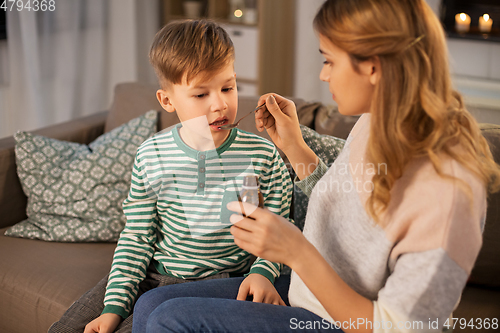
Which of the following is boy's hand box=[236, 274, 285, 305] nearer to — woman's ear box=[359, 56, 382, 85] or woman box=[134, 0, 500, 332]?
woman box=[134, 0, 500, 332]

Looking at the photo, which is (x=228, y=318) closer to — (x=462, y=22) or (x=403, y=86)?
(x=403, y=86)

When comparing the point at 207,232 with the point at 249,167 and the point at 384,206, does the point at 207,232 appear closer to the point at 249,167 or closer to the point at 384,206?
the point at 249,167

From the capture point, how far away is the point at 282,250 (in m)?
0.85

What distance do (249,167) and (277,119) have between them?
0.54 feet

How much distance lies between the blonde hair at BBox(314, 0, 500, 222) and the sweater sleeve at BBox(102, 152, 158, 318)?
2.08 feet

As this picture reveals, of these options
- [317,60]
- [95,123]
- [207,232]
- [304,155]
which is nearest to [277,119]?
[304,155]


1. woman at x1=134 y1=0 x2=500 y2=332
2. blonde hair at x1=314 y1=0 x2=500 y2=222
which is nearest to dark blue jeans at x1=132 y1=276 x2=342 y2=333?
woman at x1=134 y1=0 x2=500 y2=332

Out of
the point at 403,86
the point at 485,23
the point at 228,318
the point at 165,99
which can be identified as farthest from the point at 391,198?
the point at 485,23

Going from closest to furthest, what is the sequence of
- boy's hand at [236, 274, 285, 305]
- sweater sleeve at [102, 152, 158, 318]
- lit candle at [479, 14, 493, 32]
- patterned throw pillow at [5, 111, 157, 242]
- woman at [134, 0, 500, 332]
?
woman at [134, 0, 500, 332], boy's hand at [236, 274, 285, 305], sweater sleeve at [102, 152, 158, 318], patterned throw pillow at [5, 111, 157, 242], lit candle at [479, 14, 493, 32]

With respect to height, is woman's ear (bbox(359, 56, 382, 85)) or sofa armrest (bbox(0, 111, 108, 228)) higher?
woman's ear (bbox(359, 56, 382, 85))

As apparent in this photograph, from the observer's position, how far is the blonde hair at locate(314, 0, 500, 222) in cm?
80

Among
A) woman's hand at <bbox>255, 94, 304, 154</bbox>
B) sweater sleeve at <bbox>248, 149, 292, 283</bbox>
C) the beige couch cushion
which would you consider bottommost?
the beige couch cushion

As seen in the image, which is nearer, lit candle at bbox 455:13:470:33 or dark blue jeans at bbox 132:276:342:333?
dark blue jeans at bbox 132:276:342:333

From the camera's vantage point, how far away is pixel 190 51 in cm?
115
